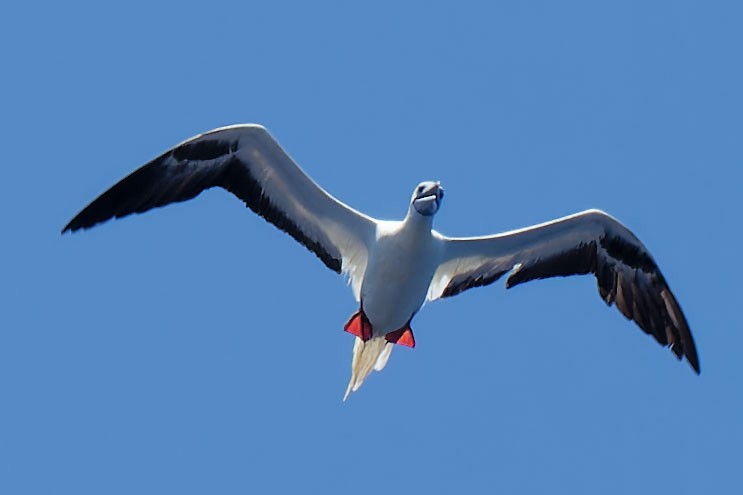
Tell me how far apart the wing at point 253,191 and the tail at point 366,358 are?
2.85 ft

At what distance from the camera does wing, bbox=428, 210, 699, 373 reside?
79.7 ft

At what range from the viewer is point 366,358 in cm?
2456

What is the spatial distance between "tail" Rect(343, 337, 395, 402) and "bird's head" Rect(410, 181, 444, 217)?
2.17 m

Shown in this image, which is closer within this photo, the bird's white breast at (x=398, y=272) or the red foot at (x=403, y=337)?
the bird's white breast at (x=398, y=272)

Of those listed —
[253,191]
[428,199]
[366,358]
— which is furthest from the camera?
[366,358]

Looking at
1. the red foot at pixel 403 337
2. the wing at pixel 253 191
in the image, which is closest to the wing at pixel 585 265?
the red foot at pixel 403 337

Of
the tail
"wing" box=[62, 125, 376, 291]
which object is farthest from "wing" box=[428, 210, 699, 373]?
"wing" box=[62, 125, 376, 291]

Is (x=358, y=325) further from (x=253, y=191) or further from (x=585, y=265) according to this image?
(x=585, y=265)

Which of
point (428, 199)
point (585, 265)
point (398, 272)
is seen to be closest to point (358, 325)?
point (398, 272)

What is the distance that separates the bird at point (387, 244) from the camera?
2342cm

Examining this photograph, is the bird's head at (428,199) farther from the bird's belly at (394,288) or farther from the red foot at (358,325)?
the red foot at (358,325)

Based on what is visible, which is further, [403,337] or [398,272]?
[403,337]

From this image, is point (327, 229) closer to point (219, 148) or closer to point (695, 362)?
point (219, 148)

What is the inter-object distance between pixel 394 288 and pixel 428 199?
1.29 metres
